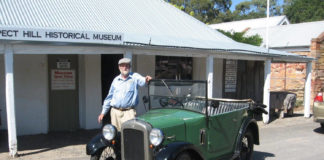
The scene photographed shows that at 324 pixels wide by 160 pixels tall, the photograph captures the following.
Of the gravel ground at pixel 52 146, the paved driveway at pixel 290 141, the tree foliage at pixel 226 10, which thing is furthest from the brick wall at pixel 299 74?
the tree foliage at pixel 226 10

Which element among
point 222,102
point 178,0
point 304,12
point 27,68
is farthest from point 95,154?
point 304,12

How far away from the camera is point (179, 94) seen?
4.79 m

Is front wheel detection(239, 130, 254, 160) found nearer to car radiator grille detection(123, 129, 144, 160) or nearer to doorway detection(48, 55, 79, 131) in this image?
car radiator grille detection(123, 129, 144, 160)

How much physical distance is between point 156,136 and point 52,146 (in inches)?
155

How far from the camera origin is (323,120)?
8.74 m

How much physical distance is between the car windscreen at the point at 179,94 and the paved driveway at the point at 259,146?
2.28m

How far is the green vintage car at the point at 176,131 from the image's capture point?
4008 millimetres

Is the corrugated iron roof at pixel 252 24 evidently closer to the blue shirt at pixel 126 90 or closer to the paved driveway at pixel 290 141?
the paved driveway at pixel 290 141

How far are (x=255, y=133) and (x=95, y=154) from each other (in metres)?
3.04

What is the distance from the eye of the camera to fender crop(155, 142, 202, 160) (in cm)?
382

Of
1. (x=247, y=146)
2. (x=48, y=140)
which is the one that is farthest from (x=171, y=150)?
(x=48, y=140)

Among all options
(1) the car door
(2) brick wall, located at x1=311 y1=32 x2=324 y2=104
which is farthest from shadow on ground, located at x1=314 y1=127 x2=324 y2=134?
(2) brick wall, located at x1=311 y1=32 x2=324 y2=104

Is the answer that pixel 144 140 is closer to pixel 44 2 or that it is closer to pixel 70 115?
pixel 70 115

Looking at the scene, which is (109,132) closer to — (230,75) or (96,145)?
(96,145)
